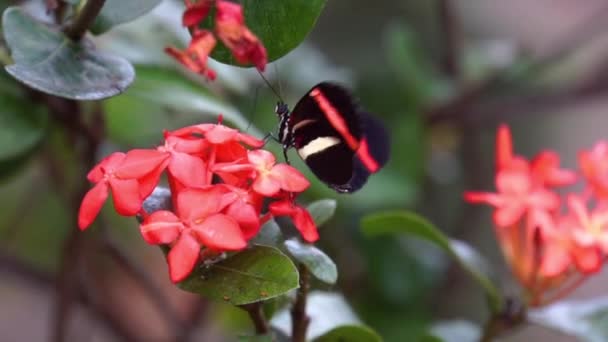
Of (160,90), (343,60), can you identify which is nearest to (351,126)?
(160,90)

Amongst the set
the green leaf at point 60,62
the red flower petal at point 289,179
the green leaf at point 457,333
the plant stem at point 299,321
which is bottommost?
the green leaf at point 457,333

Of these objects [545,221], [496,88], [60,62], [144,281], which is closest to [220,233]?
[60,62]

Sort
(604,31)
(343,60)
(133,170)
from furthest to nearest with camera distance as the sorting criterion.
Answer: (343,60), (604,31), (133,170)

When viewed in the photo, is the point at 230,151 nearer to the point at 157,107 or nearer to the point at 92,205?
the point at 92,205

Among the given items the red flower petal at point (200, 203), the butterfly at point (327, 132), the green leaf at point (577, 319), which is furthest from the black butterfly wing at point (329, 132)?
the green leaf at point (577, 319)

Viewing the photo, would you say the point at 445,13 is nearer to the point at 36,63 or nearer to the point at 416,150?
the point at 416,150

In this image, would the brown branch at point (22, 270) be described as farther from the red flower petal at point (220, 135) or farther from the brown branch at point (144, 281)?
the red flower petal at point (220, 135)
